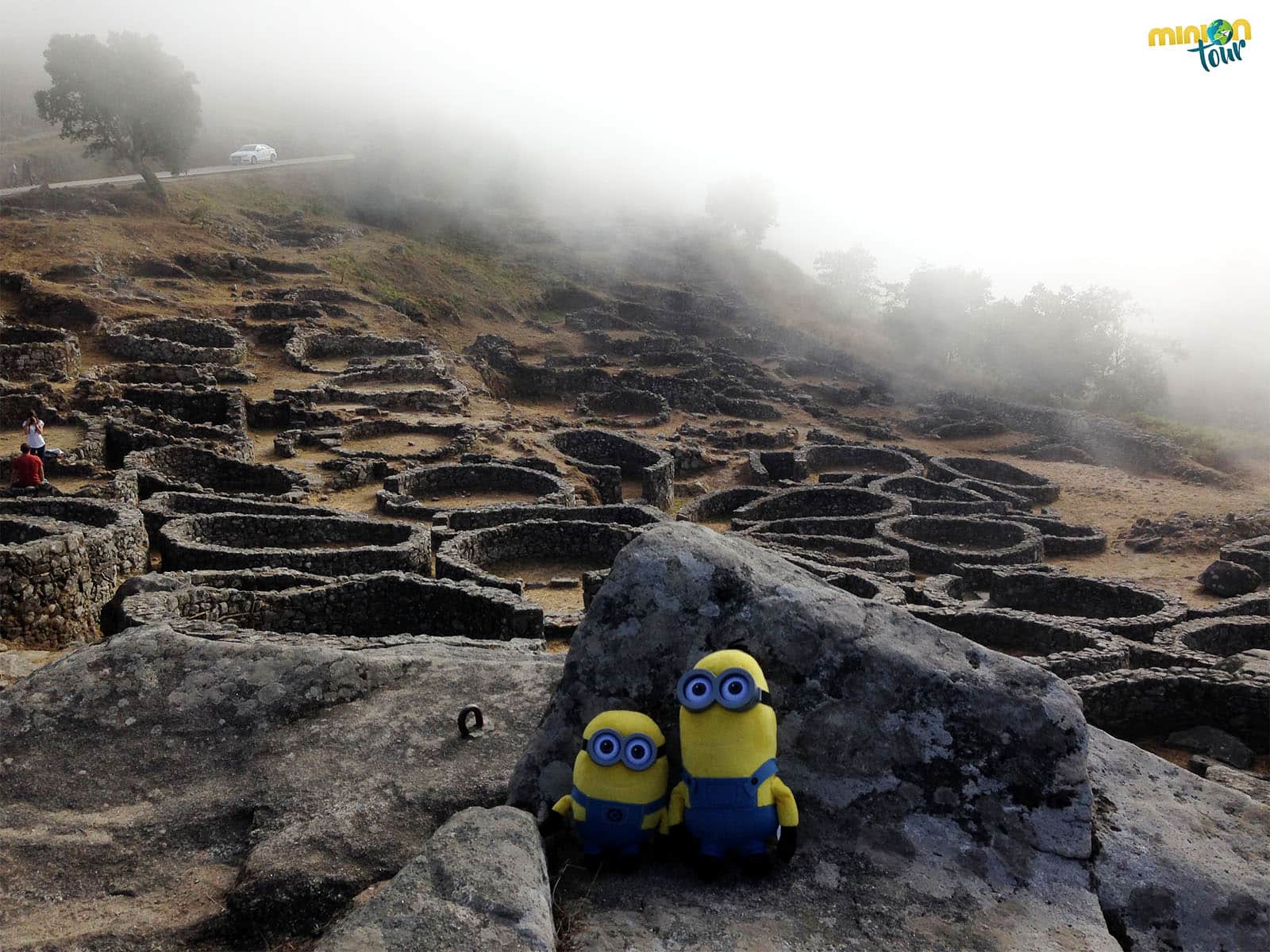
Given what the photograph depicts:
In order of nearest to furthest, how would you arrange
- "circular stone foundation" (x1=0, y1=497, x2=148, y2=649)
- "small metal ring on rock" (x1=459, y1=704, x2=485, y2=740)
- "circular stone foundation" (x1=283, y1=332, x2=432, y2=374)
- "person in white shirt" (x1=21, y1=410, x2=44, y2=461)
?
1. "small metal ring on rock" (x1=459, y1=704, x2=485, y2=740)
2. "circular stone foundation" (x1=0, y1=497, x2=148, y2=649)
3. "person in white shirt" (x1=21, y1=410, x2=44, y2=461)
4. "circular stone foundation" (x1=283, y1=332, x2=432, y2=374)

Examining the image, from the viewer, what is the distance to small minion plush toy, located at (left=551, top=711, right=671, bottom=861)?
407 cm

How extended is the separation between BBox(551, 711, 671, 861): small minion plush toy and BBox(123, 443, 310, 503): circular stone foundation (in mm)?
20358

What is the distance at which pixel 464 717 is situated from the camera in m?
5.31

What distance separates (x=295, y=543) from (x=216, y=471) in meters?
7.16

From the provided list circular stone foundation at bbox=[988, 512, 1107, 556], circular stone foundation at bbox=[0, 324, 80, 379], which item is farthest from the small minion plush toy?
circular stone foundation at bbox=[0, 324, 80, 379]

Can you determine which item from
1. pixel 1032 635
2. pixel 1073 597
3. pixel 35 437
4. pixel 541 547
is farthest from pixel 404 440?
pixel 1032 635

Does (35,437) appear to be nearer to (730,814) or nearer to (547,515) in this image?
(547,515)

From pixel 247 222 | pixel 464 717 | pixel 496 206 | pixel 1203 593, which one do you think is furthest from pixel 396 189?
pixel 464 717

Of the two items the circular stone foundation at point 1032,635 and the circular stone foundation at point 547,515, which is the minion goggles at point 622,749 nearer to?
the circular stone foundation at point 1032,635

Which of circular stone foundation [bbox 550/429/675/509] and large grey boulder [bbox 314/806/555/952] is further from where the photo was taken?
circular stone foundation [bbox 550/429/675/509]

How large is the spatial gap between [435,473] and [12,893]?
2170cm

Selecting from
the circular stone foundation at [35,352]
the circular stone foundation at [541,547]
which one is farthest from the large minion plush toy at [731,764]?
the circular stone foundation at [35,352]

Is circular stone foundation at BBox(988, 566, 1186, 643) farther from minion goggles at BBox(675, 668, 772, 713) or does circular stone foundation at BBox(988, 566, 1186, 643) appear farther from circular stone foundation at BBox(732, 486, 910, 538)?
minion goggles at BBox(675, 668, 772, 713)

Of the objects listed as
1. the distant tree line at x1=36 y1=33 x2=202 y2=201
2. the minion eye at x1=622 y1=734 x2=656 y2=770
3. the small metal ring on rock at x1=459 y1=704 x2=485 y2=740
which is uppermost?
the distant tree line at x1=36 y1=33 x2=202 y2=201
